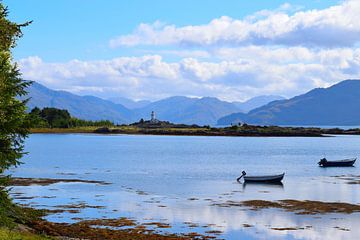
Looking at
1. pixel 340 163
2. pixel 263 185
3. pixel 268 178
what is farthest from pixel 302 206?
pixel 340 163

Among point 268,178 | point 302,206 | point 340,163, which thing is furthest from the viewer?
point 340,163

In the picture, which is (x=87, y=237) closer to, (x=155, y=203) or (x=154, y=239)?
(x=154, y=239)

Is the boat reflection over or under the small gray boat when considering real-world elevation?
under

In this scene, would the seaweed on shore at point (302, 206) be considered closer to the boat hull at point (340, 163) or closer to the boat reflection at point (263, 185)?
the boat reflection at point (263, 185)

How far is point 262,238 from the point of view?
1721 inches

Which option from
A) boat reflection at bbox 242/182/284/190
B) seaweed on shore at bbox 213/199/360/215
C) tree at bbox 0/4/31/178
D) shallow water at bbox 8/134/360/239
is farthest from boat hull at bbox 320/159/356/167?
tree at bbox 0/4/31/178

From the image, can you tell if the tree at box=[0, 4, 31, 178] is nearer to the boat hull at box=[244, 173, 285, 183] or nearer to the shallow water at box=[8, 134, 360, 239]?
the shallow water at box=[8, 134, 360, 239]

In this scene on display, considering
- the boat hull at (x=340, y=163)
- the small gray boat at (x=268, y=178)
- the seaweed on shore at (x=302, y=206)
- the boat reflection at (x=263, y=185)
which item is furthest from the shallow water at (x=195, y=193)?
the boat hull at (x=340, y=163)

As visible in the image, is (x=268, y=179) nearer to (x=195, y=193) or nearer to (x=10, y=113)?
(x=195, y=193)

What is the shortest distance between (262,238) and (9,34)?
89.6 ft

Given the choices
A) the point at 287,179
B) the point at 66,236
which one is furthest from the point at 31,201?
the point at 287,179

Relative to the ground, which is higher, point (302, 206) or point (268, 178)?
point (268, 178)

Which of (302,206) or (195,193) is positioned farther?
(195,193)

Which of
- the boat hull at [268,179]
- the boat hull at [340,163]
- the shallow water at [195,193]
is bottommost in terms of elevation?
the shallow water at [195,193]
